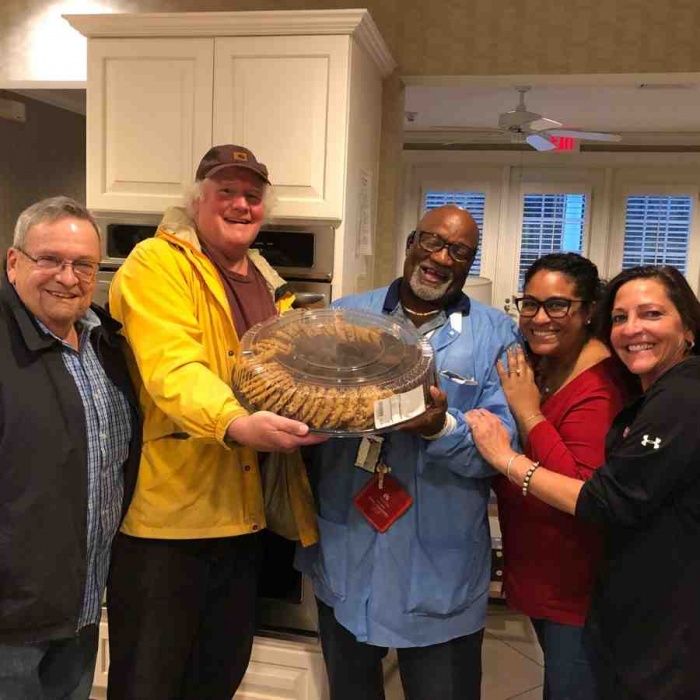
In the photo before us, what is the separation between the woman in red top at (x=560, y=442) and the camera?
1506 millimetres

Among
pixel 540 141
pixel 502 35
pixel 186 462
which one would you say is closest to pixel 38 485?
pixel 186 462

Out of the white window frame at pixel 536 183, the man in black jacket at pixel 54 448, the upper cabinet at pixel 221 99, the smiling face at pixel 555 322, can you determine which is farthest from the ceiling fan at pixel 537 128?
the man in black jacket at pixel 54 448

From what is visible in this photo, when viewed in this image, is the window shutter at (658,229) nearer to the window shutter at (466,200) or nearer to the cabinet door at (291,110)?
the window shutter at (466,200)

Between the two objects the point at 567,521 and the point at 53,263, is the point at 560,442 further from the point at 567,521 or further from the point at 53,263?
the point at 53,263

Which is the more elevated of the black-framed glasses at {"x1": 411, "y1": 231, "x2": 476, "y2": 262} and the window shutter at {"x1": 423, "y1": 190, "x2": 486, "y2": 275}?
the window shutter at {"x1": 423, "y1": 190, "x2": 486, "y2": 275}

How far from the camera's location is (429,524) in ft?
4.85

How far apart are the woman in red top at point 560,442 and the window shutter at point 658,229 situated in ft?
17.4

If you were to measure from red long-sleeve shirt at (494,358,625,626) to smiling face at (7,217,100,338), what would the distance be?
3.22ft

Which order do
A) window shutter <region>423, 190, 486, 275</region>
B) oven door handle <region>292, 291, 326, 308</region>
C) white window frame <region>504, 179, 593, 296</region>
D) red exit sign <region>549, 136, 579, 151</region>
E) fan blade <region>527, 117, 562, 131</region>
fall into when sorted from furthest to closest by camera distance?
window shutter <region>423, 190, 486, 275</region> → white window frame <region>504, 179, 593, 296</region> → red exit sign <region>549, 136, 579, 151</region> → fan blade <region>527, 117, 562, 131</region> → oven door handle <region>292, 291, 326, 308</region>

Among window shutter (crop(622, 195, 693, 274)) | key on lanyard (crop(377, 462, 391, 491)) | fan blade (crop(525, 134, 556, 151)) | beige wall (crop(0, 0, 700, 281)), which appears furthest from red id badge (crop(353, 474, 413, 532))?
window shutter (crop(622, 195, 693, 274))

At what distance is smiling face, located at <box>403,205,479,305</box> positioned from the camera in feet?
5.10

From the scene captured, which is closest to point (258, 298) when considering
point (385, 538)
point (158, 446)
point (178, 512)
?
point (158, 446)

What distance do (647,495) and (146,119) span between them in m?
1.95

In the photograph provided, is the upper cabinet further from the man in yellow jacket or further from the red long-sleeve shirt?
the red long-sleeve shirt
